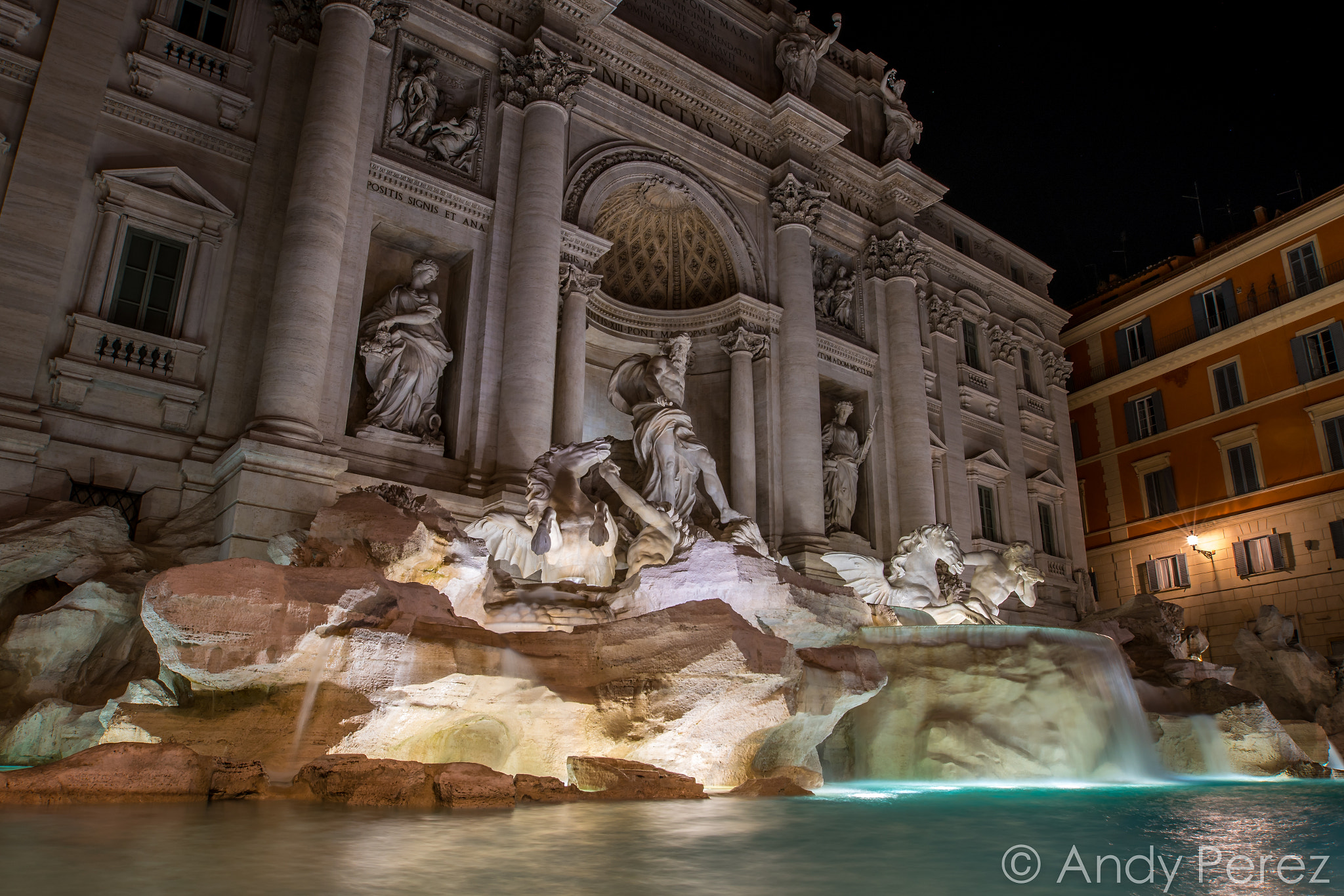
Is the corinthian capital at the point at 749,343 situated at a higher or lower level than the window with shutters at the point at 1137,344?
lower

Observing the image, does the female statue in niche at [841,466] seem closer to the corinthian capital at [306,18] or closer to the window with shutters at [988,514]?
the window with shutters at [988,514]

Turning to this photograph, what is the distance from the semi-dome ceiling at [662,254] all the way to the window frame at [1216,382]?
15722 millimetres

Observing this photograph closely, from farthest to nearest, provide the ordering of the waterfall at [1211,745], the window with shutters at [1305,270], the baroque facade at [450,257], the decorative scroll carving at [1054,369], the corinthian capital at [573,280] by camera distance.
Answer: the decorative scroll carving at [1054,369] → the window with shutters at [1305,270] → the corinthian capital at [573,280] → the baroque facade at [450,257] → the waterfall at [1211,745]

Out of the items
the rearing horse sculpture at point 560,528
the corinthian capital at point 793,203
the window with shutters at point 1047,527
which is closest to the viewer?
the rearing horse sculpture at point 560,528

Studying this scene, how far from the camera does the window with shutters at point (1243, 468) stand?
24.6 meters

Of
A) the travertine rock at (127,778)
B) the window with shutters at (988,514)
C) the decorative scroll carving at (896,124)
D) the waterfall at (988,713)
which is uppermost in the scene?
the decorative scroll carving at (896,124)

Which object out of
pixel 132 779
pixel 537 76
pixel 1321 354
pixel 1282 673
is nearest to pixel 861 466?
pixel 1282 673

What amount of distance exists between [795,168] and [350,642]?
52.8 feet

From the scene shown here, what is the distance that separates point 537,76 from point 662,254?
5055 mm

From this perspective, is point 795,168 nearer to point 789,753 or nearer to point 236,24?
point 236,24

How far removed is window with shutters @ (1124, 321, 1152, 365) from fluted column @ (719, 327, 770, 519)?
16.2 metres

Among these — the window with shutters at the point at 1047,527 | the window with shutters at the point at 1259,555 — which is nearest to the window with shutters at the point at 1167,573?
the window with shutters at the point at 1259,555

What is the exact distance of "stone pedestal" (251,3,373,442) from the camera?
38.3 ft

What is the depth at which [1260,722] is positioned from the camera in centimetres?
1066
